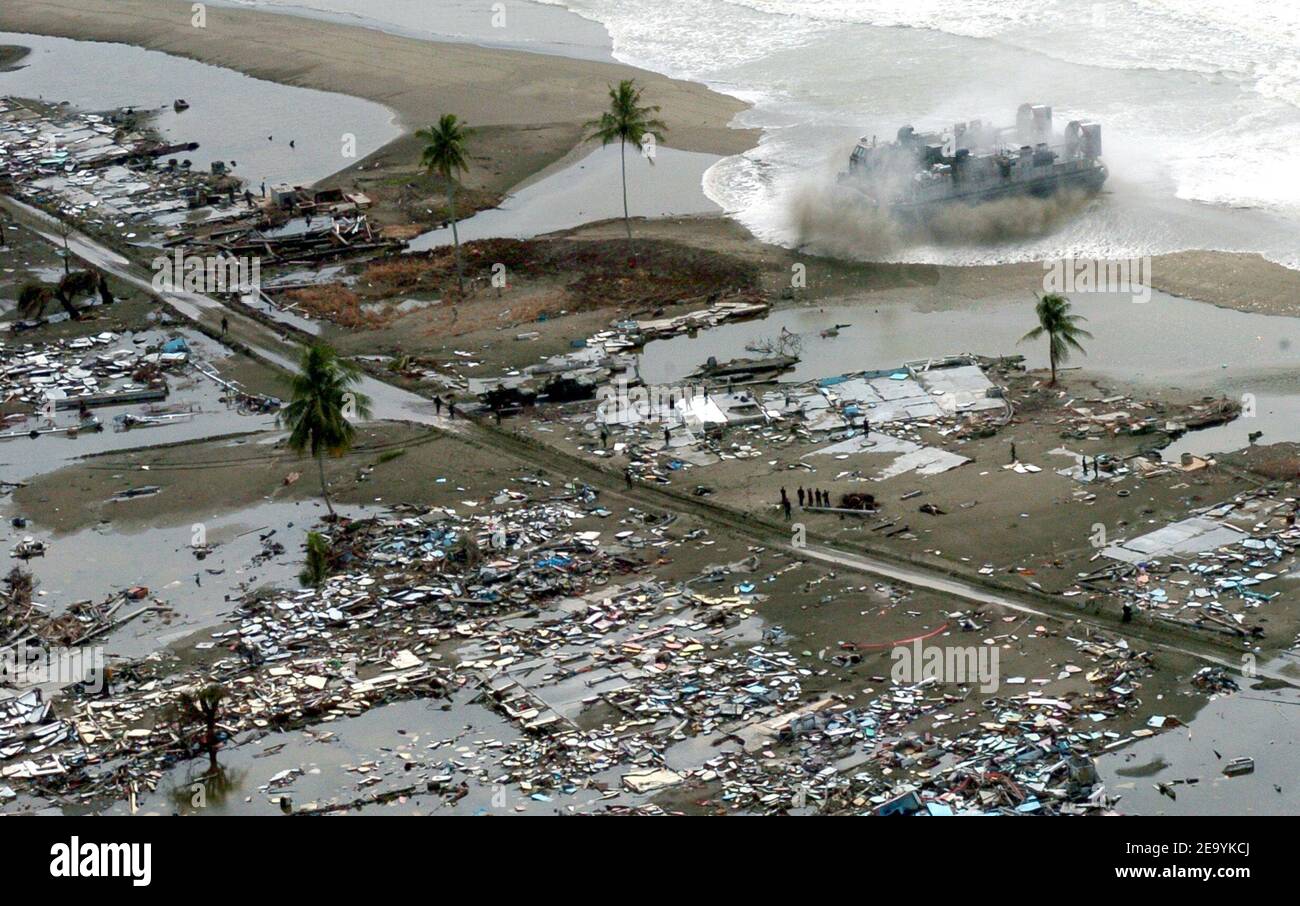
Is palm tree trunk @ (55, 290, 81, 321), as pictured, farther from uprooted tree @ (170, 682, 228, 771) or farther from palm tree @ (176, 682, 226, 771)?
uprooted tree @ (170, 682, 228, 771)

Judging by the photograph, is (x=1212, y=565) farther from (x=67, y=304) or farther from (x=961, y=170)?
(x=67, y=304)

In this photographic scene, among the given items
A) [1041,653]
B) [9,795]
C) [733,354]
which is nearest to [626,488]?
[733,354]

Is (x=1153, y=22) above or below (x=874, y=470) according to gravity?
above

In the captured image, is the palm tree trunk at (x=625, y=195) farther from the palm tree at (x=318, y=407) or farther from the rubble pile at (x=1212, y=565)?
the rubble pile at (x=1212, y=565)

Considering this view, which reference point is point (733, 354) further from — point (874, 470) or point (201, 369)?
point (201, 369)

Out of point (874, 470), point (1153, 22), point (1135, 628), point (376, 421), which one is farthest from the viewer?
point (1153, 22)

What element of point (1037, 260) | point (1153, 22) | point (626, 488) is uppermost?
point (1153, 22)

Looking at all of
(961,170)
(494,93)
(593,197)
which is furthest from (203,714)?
(494,93)

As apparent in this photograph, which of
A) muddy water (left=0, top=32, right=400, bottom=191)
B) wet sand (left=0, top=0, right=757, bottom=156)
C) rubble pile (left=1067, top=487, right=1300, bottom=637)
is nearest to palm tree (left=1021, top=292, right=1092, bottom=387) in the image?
rubble pile (left=1067, top=487, right=1300, bottom=637)
